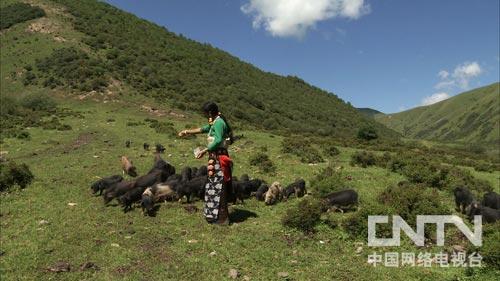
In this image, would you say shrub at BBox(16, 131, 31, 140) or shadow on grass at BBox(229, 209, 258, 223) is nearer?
shadow on grass at BBox(229, 209, 258, 223)

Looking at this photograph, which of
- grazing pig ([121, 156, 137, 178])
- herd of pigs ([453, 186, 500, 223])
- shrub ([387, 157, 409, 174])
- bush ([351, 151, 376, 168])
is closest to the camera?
herd of pigs ([453, 186, 500, 223])

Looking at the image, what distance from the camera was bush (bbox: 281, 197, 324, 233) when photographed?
38.7 ft

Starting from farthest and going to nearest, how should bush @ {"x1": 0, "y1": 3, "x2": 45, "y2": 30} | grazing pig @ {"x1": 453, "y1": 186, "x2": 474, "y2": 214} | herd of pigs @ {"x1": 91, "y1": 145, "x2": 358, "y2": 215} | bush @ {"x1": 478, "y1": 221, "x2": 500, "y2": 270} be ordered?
bush @ {"x1": 0, "y1": 3, "x2": 45, "y2": 30}, grazing pig @ {"x1": 453, "y1": 186, "x2": 474, "y2": 214}, herd of pigs @ {"x1": 91, "y1": 145, "x2": 358, "y2": 215}, bush @ {"x1": 478, "y1": 221, "x2": 500, "y2": 270}

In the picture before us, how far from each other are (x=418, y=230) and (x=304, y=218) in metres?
2.85

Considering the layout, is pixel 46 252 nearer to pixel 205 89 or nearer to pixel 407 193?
pixel 407 193

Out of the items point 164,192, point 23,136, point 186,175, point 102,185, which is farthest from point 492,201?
point 23,136

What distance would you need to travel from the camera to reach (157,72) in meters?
65.2

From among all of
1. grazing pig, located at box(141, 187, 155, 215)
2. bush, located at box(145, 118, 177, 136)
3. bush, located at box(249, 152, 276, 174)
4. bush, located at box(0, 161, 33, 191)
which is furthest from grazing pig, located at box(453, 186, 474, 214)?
bush, located at box(145, 118, 177, 136)

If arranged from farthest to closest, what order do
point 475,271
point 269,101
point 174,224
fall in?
point 269,101 → point 174,224 → point 475,271

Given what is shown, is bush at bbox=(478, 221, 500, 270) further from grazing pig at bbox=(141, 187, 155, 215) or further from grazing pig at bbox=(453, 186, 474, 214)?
grazing pig at bbox=(141, 187, 155, 215)

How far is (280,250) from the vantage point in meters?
10.5

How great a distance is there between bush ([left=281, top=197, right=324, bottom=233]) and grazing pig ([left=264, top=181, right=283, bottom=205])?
99.4 inches

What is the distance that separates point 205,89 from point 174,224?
177ft

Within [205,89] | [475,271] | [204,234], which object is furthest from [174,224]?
[205,89]
